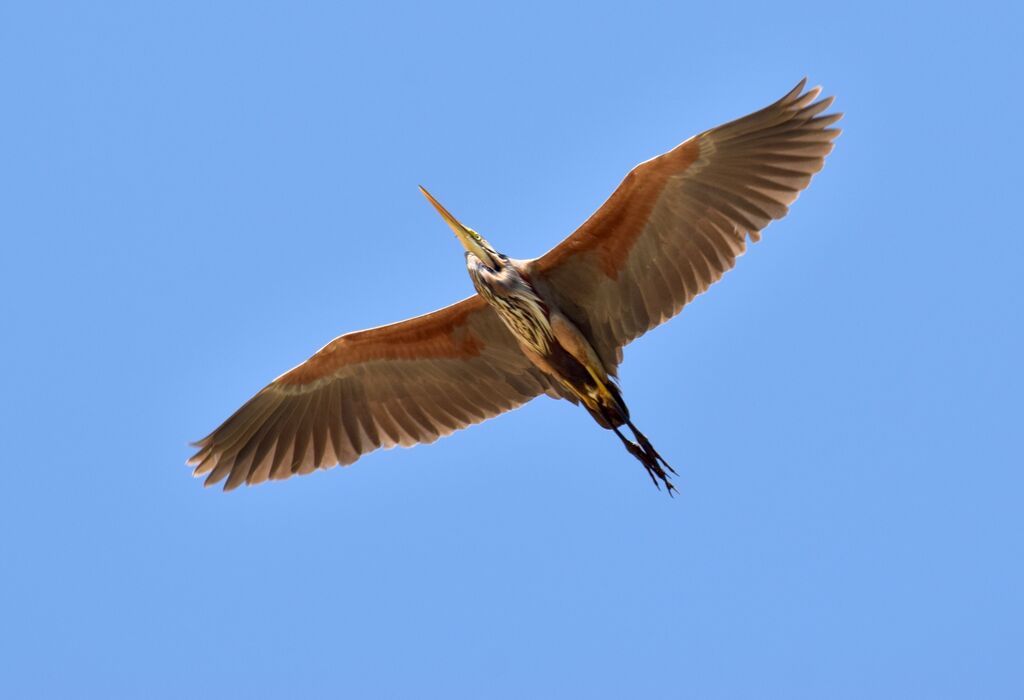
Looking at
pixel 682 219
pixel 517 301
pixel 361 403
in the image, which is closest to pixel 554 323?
pixel 517 301

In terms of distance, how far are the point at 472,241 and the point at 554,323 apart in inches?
42.3

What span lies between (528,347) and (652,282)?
50.1 inches

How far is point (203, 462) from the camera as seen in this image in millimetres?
13867

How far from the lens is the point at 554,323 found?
500 inches

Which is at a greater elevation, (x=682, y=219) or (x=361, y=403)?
(x=361, y=403)

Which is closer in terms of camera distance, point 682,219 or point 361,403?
point 682,219

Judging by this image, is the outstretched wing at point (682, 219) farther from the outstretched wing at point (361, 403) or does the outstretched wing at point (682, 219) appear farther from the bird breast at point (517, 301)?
the outstretched wing at point (361, 403)

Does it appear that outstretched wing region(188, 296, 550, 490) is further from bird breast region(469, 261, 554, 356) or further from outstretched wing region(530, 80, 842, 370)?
outstretched wing region(530, 80, 842, 370)

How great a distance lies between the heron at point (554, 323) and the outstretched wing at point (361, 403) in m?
0.01

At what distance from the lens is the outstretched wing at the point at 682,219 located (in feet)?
40.8

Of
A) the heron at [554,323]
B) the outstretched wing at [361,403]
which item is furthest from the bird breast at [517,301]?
the outstretched wing at [361,403]

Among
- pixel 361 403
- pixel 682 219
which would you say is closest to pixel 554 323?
pixel 682 219

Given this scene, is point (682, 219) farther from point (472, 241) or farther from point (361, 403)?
point (361, 403)

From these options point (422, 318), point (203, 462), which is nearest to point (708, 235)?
point (422, 318)
